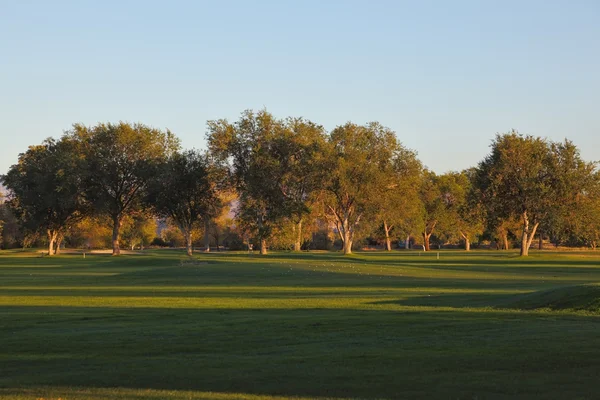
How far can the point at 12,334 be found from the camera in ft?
69.1

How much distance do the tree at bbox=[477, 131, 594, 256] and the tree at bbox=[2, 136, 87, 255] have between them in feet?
162

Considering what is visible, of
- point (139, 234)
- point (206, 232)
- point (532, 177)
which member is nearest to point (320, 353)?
point (532, 177)

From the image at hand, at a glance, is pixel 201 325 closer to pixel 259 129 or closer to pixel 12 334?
pixel 12 334

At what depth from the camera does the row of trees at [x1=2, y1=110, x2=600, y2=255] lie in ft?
283

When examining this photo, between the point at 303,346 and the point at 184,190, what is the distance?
280ft

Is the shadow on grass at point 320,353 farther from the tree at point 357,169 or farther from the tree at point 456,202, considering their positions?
the tree at point 456,202

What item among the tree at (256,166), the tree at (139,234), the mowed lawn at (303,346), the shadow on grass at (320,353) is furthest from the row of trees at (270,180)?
the shadow on grass at (320,353)

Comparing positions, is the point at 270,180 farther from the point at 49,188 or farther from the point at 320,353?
the point at 320,353

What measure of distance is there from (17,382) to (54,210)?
95.7 meters

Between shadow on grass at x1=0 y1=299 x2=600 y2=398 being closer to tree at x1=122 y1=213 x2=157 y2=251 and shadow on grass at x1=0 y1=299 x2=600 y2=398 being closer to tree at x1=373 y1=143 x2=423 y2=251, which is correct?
tree at x1=373 y1=143 x2=423 y2=251

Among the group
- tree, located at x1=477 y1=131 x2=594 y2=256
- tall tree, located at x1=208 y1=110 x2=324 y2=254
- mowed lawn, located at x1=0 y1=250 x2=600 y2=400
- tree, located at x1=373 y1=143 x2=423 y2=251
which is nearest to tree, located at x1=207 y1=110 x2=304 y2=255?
tall tree, located at x1=208 y1=110 x2=324 y2=254

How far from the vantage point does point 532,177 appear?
8388 cm

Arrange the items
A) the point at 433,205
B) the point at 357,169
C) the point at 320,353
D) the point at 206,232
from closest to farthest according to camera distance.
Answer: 1. the point at 320,353
2. the point at 357,169
3. the point at 206,232
4. the point at 433,205

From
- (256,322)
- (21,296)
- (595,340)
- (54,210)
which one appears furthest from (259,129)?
(595,340)
